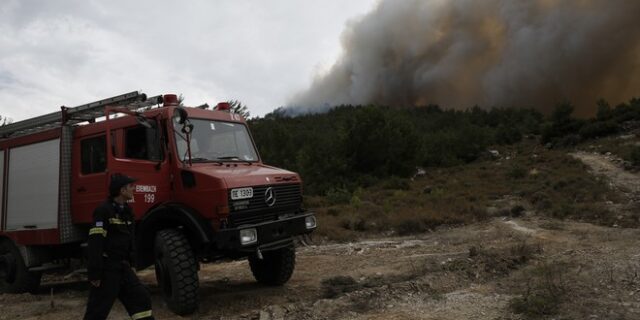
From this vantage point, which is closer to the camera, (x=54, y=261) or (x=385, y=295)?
(x=385, y=295)

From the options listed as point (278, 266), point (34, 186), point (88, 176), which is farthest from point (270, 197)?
point (34, 186)

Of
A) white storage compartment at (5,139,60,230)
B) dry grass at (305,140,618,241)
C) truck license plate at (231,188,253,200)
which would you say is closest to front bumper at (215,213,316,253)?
truck license plate at (231,188,253,200)

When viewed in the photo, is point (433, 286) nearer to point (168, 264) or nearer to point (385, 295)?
point (385, 295)

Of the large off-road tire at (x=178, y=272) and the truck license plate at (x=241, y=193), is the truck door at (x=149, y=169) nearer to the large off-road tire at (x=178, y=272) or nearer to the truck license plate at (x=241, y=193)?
the large off-road tire at (x=178, y=272)

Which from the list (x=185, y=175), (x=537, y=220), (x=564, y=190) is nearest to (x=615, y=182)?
(x=564, y=190)

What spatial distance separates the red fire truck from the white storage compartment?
0.02m

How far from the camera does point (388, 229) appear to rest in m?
14.8

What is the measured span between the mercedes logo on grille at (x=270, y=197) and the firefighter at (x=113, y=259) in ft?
6.34

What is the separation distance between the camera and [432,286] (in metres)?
7.03

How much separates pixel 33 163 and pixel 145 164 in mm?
2926

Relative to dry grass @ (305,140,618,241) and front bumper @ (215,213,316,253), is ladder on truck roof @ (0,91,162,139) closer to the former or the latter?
front bumper @ (215,213,316,253)

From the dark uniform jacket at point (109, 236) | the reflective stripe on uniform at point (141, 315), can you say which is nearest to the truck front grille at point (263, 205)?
the dark uniform jacket at point (109, 236)

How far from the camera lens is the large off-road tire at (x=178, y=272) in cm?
597

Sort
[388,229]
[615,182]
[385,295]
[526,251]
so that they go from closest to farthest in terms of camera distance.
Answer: [385,295] → [526,251] → [388,229] → [615,182]
